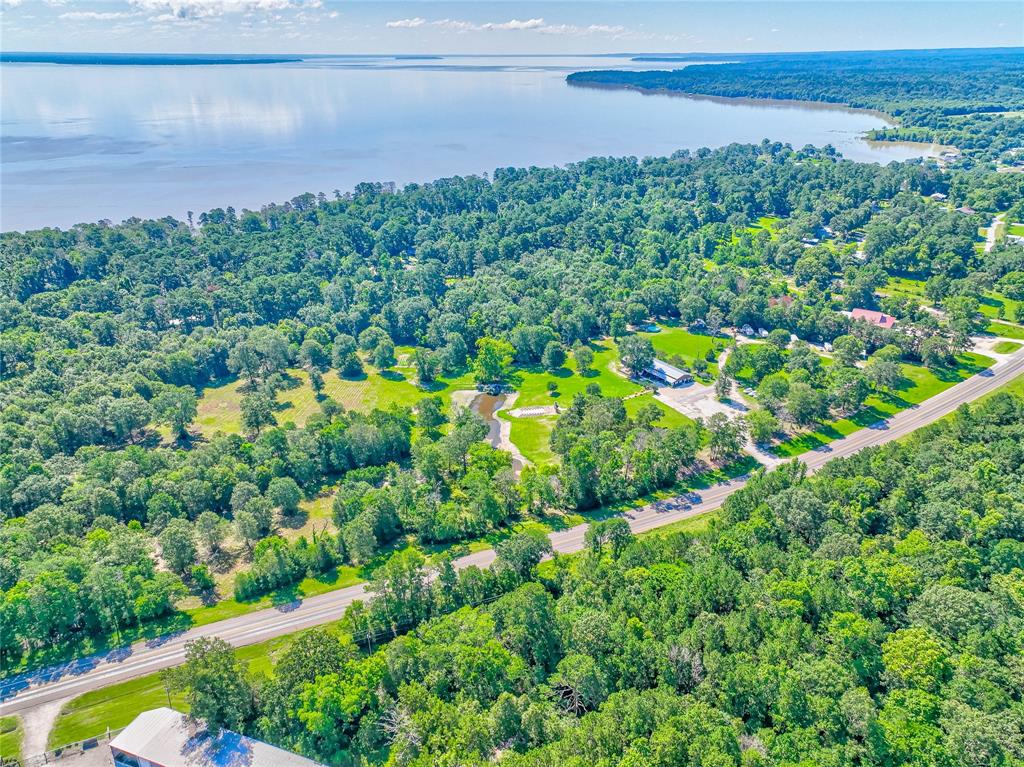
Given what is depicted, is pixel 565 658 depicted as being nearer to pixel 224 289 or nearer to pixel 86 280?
pixel 224 289

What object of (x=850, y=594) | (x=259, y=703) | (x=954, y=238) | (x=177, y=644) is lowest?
(x=177, y=644)

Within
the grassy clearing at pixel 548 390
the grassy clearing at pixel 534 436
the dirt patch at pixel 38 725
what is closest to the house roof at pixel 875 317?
the grassy clearing at pixel 548 390

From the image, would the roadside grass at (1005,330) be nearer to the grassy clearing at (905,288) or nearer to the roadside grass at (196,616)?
the grassy clearing at (905,288)

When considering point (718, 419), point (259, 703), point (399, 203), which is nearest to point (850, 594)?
point (718, 419)

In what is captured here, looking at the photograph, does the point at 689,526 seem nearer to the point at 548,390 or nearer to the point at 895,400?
the point at 548,390

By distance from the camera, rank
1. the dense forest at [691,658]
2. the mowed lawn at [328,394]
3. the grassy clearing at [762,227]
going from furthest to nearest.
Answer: the grassy clearing at [762,227] < the mowed lawn at [328,394] < the dense forest at [691,658]
